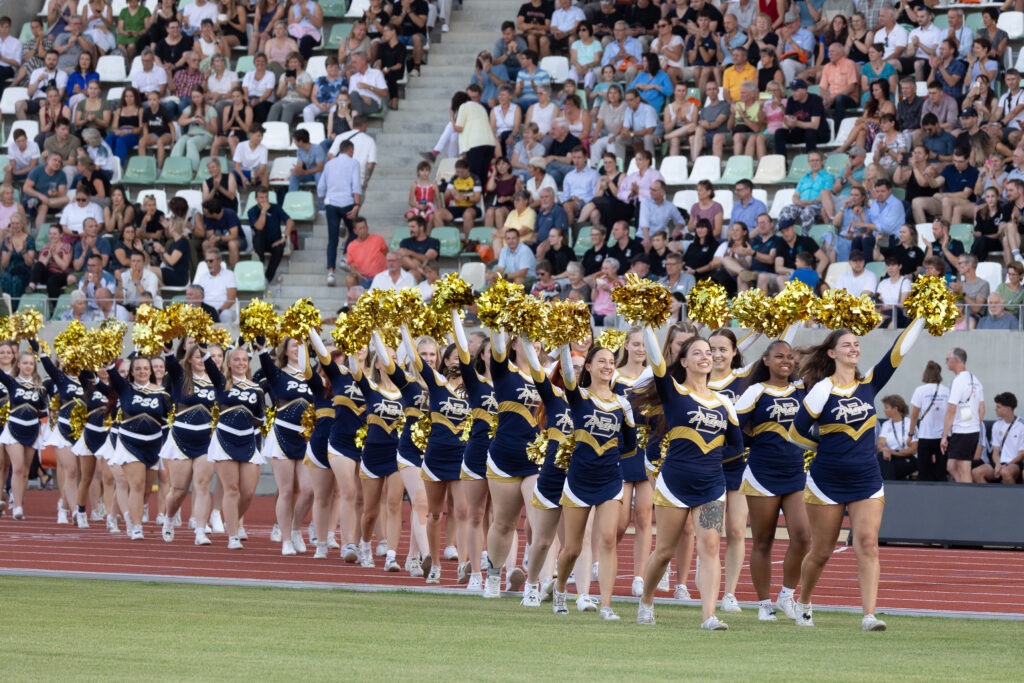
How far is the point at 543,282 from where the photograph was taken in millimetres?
18719

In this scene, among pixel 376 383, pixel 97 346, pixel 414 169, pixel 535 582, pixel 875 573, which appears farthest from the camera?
pixel 414 169

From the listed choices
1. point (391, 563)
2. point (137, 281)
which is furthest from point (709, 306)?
point (137, 281)

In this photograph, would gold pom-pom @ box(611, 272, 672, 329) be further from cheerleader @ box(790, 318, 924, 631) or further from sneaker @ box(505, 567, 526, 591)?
sneaker @ box(505, 567, 526, 591)

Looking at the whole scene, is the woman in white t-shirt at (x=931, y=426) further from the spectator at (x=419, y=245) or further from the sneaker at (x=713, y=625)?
the sneaker at (x=713, y=625)

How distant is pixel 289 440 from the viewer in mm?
14195

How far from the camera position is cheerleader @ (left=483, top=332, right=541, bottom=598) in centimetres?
1084

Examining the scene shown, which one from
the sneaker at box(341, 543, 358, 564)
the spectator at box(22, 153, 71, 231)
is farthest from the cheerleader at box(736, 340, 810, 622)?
the spectator at box(22, 153, 71, 231)

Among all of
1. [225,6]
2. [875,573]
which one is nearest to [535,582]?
[875,573]

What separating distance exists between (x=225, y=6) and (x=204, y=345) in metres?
12.1

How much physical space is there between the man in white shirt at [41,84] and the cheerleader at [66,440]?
9.88 m

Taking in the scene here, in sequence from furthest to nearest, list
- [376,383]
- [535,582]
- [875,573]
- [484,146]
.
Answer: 1. [484,146]
2. [376,383]
3. [535,582]
4. [875,573]

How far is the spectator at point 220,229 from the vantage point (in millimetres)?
22172

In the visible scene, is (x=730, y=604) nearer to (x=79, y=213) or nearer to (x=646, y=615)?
(x=646, y=615)

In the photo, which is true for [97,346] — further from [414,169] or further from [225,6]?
[225,6]
